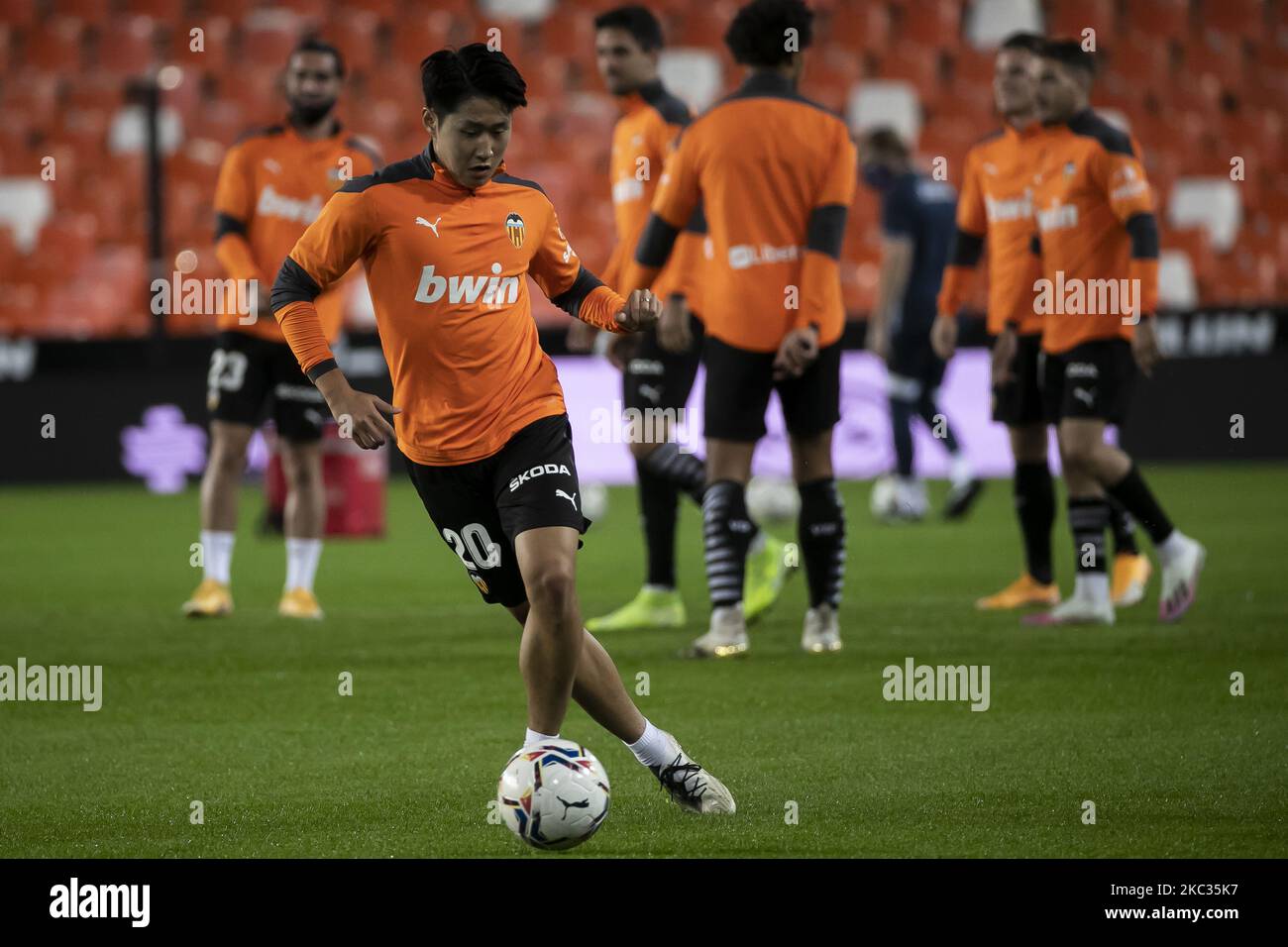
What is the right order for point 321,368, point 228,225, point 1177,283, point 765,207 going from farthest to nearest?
point 1177,283
point 228,225
point 765,207
point 321,368

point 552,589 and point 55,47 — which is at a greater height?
point 55,47

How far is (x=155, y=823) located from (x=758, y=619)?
4.15 meters

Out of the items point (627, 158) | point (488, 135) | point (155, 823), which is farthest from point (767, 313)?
point (155, 823)

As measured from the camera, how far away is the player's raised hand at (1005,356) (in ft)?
27.3

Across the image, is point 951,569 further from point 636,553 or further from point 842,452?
point 842,452

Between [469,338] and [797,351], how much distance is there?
2424mm

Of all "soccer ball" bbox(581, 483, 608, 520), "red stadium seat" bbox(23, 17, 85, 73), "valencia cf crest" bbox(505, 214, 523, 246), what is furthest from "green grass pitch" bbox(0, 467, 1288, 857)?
"red stadium seat" bbox(23, 17, 85, 73)

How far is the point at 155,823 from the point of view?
4.73m

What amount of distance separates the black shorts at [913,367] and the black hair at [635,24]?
5.54 meters

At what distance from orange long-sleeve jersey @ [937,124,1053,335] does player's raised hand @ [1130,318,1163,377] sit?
67cm

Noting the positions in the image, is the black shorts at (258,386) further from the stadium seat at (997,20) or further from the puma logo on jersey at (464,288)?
the stadium seat at (997,20)

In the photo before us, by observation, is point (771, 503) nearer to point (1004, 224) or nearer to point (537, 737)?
point (1004, 224)

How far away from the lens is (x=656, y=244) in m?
7.20

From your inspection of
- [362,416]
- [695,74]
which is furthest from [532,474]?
[695,74]
